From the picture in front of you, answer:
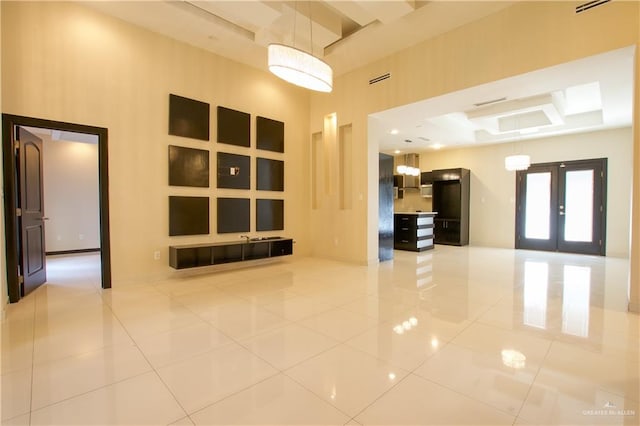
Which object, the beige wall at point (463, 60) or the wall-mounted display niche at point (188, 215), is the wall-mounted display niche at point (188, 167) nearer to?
the wall-mounted display niche at point (188, 215)

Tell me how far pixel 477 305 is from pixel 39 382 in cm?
404

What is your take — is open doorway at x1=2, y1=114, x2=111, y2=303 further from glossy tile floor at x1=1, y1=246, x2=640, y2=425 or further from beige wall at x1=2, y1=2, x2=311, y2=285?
glossy tile floor at x1=1, y1=246, x2=640, y2=425

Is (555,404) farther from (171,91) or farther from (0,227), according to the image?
(171,91)

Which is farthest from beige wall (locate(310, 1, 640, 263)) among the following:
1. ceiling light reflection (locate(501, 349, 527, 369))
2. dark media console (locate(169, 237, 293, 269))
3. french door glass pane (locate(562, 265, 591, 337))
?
ceiling light reflection (locate(501, 349, 527, 369))

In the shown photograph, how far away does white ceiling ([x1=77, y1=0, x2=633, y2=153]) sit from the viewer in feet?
12.9

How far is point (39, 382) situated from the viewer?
6.33 feet

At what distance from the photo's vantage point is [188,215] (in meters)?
4.98

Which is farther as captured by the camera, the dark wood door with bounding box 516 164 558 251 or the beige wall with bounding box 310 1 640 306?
the dark wood door with bounding box 516 164 558 251

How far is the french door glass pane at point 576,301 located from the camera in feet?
9.30

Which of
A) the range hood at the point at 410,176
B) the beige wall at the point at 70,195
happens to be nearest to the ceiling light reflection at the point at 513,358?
the range hood at the point at 410,176

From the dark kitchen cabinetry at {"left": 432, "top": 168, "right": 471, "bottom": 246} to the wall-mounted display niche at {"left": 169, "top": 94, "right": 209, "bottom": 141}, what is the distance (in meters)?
7.49

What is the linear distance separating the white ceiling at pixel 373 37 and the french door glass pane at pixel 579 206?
Answer: 1.75 metres

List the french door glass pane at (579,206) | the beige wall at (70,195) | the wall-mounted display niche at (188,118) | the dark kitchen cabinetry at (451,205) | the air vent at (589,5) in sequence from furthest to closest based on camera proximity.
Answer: the dark kitchen cabinetry at (451,205)
the french door glass pane at (579,206)
the beige wall at (70,195)
the wall-mounted display niche at (188,118)
the air vent at (589,5)

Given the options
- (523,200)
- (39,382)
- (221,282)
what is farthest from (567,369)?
(523,200)
